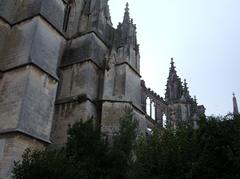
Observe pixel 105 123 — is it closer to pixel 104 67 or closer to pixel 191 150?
pixel 104 67

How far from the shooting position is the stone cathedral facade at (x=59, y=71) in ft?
37.8

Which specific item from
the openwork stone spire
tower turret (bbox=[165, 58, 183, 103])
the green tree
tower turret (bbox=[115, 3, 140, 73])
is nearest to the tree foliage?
the green tree

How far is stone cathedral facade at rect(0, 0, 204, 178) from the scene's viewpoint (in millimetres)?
11523

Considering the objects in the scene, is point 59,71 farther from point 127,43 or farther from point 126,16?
point 126,16

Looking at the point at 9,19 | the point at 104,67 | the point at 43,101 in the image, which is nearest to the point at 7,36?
the point at 9,19

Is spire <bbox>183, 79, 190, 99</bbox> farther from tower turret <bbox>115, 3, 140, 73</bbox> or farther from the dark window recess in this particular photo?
the dark window recess

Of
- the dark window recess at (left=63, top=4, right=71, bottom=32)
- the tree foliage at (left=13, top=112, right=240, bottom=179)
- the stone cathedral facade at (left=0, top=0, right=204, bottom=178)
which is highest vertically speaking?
the dark window recess at (left=63, top=4, right=71, bottom=32)

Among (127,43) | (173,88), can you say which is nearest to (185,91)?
(173,88)

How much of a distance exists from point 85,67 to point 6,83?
12.8 feet

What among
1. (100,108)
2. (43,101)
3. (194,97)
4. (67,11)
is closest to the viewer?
(43,101)

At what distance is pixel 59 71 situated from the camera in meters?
15.8

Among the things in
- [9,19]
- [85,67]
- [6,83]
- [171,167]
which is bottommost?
[171,167]

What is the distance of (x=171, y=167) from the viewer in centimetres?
909

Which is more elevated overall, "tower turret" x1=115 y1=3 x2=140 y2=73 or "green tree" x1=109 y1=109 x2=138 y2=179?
"tower turret" x1=115 y1=3 x2=140 y2=73
